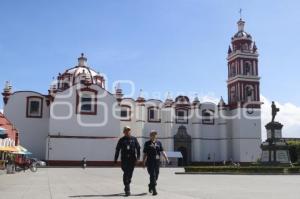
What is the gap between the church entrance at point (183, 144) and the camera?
207 feet

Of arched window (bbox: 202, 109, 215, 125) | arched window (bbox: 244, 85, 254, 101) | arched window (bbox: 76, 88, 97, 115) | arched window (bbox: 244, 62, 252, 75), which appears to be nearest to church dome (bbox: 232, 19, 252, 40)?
arched window (bbox: 244, 62, 252, 75)

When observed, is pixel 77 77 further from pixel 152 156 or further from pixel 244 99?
pixel 152 156

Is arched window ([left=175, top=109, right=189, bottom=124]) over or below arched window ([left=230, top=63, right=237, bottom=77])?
below

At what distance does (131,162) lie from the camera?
10.6 metres

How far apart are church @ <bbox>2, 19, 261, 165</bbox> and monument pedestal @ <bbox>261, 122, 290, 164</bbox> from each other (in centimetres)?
2568

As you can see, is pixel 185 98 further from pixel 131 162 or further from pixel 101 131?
pixel 131 162

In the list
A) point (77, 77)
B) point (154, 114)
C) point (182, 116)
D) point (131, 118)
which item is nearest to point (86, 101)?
point (77, 77)

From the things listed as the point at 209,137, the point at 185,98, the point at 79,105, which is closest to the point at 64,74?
the point at 79,105

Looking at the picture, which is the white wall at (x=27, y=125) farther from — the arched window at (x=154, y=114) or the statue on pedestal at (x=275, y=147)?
the statue on pedestal at (x=275, y=147)

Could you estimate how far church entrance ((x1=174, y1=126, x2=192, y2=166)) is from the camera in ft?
207

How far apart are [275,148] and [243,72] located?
1230 inches

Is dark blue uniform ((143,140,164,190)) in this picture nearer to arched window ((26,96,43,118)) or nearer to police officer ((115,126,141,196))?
police officer ((115,126,141,196))

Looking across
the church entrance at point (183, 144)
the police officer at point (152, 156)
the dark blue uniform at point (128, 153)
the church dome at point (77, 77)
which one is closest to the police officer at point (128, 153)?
the dark blue uniform at point (128, 153)

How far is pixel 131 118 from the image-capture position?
6166 centimetres
